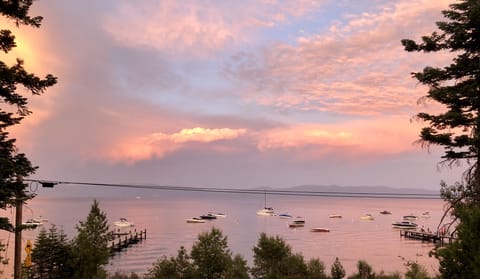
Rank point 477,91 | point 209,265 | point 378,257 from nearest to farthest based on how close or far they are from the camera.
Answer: point 477,91 < point 209,265 < point 378,257

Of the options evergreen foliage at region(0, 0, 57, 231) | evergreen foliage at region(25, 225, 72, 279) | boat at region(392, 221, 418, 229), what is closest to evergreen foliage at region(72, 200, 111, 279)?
evergreen foliage at region(25, 225, 72, 279)

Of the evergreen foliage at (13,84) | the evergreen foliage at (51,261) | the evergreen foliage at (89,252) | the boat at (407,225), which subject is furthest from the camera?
the boat at (407,225)

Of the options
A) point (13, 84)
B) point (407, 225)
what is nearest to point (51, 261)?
point (13, 84)

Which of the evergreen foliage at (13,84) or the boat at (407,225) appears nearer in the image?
the evergreen foliage at (13,84)

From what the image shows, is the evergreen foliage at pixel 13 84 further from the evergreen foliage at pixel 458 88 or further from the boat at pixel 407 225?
the boat at pixel 407 225

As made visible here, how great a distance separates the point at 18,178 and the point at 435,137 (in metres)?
18.8

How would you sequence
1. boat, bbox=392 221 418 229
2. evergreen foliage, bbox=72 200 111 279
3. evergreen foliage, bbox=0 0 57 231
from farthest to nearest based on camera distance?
boat, bbox=392 221 418 229
evergreen foliage, bbox=72 200 111 279
evergreen foliage, bbox=0 0 57 231

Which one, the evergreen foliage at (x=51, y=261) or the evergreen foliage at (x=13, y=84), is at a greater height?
the evergreen foliage at (x=13, y=84)

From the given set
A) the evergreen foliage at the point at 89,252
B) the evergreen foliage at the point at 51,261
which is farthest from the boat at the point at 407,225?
the evergreen foliage at the point at 51,261

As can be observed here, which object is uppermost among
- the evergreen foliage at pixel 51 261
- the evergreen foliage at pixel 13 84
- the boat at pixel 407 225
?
the evergreen foliage at pixel 13 84

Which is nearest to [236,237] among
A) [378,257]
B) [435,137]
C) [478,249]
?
[378,257]

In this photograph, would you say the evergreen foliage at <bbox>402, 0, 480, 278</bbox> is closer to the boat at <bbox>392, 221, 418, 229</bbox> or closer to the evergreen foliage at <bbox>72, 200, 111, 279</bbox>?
the evergreen foliage at <bbox>72, 200, 111, 279</bbox>

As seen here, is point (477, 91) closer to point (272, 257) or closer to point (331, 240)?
point (272, 257)

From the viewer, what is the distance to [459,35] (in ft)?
59.2
